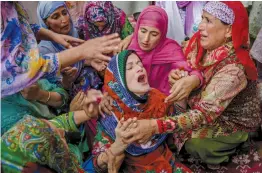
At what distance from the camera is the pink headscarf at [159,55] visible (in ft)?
6.79

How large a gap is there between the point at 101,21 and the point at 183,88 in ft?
2.97

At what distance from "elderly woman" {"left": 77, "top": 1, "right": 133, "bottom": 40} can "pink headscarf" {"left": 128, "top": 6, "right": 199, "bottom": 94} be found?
1.31 feet

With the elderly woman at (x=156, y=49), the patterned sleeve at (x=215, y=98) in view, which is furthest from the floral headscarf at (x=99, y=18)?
the patterned sleeve at (x=215, y=98)

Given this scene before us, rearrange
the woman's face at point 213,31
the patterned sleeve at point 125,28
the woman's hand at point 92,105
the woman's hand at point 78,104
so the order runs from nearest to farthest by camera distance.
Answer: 1. the woman's hand at point 92,105
2. the woman's face at point 213,31
3. the woman's hand at point 78,104
4. the patterned sleeve at point 125,28

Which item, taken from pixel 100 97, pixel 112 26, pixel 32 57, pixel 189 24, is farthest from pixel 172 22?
pixel 32 57

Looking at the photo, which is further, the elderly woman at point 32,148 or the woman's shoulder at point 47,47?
the woman's shoulder at point 47,47

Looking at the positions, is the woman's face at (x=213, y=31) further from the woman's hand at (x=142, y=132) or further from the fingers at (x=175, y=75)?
the woman's hand at (x=142, y=132)

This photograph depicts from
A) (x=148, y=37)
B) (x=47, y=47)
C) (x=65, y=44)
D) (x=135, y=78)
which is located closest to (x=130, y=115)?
(x=135, y=78)

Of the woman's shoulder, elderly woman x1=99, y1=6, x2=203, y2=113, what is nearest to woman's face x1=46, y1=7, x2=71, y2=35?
the woman's shoulder

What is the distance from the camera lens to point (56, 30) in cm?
245

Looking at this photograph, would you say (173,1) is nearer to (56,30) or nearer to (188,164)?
(56,30)

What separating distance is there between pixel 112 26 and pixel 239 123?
1.07 metres

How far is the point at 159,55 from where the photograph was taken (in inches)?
82.7

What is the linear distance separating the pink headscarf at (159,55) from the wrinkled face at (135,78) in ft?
1.30
